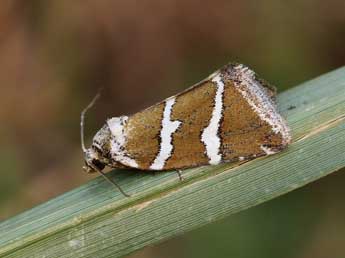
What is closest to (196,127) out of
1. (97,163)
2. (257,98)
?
(257,98)

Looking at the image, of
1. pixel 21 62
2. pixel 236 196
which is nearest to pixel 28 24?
pixel 21 62

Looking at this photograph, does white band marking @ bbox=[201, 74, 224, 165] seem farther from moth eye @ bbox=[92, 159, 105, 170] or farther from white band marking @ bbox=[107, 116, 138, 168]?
moth eye @ bbox=[92, 159, 105, 170]

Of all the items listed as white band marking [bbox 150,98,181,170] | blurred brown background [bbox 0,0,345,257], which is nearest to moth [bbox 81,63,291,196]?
white band marking [bbox 150,98,181,170]

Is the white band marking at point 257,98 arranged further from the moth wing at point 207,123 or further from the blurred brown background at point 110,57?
the blurred brown background at point 110,57

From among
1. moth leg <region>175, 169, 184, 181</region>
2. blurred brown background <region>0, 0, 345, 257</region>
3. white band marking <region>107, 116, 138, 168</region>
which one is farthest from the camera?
blurred brown background <region>0, 0, 345, 257</region>

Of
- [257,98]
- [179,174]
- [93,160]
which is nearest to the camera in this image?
[179,174]

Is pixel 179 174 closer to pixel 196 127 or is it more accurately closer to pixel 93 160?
pixel 196 127

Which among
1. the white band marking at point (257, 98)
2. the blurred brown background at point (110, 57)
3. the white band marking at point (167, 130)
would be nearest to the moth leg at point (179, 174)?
the white band marking at point (167, 130)
